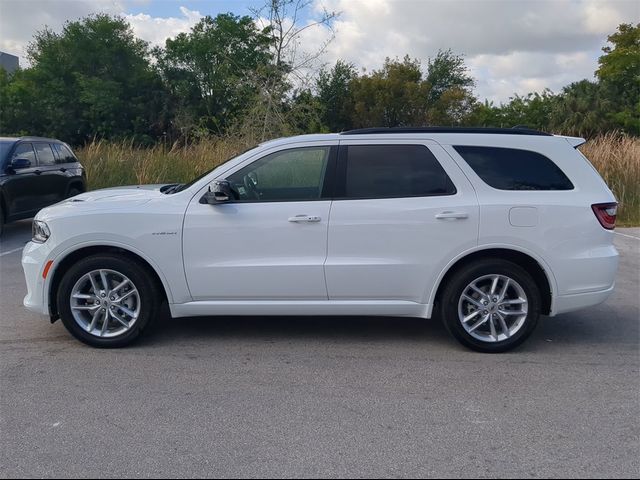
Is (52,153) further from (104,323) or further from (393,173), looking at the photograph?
(393,173)

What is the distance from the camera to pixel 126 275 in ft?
16.2

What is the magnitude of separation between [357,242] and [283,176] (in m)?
0.90

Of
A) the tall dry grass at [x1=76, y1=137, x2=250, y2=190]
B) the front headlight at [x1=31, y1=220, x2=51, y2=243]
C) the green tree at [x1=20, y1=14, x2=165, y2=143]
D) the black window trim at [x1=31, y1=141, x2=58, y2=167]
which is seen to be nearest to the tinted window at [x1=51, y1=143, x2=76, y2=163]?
the black window trim at [x1=31, y1=141, x2=58, y2=167]

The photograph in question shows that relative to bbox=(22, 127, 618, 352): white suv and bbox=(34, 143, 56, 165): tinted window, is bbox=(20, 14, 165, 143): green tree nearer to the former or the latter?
bbox=(34, 143, 56, 165): tinted window

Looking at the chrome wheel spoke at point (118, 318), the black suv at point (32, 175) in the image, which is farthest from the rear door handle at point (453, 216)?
the black suv at point (32, 175)

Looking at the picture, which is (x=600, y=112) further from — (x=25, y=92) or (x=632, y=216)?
(x=25, y=92)

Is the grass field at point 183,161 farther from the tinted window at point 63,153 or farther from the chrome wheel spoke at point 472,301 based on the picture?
the chrome wheel spoke at point 472,301

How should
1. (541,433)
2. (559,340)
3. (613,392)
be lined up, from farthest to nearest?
(559,340) < (613,392) < (541,433)

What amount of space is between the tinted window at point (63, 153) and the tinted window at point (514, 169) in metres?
9.08

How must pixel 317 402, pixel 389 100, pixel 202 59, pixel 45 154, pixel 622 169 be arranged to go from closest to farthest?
1. pixel 317 402
2. pixel 45 154
3. pixel 622 169
4. pixel 202 59
5. pixel 389 100

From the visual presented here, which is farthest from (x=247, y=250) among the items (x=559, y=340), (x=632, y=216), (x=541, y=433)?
(x=632, y=216)

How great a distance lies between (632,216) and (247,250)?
1107 cm

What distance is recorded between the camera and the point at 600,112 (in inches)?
1711

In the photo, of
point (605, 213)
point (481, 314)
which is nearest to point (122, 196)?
point (481, 314)
